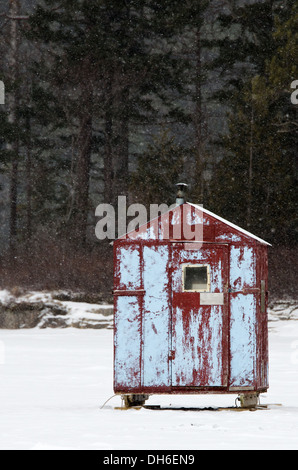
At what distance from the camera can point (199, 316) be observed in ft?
Answer: 29.6

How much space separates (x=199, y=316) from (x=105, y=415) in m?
1.30

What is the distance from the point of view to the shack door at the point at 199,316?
8930mm

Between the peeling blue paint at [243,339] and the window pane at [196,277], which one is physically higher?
the window pane at [196,277]

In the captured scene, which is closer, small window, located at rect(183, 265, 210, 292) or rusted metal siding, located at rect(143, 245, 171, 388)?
rusted metal siding, located at rect(143, 245, 171, 388)

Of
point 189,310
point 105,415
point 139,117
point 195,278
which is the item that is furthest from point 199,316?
point 139,117

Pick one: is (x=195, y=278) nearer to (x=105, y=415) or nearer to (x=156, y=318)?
(x=156, y=318)

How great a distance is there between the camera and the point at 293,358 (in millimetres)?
14648

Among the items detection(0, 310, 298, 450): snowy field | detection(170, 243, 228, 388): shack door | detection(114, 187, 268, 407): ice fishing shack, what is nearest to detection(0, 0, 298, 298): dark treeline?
detection(0, 310, 298, 450): snowy field

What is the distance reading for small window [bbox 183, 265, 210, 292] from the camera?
29.8ft

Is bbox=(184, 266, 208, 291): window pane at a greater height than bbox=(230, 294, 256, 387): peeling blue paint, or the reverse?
bbox=(184, 266, 208, 291): window pane

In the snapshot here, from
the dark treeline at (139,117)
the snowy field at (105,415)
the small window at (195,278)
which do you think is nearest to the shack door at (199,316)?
the small window at (195,278)

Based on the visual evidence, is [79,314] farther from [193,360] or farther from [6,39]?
[6,39]

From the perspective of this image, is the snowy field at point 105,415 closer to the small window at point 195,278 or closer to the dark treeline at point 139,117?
the small window at point 195,278

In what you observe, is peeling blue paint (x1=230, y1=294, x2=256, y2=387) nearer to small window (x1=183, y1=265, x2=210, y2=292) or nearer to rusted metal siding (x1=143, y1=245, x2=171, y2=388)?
small window (x1=183, y1=265, x2=210, y2=292)
